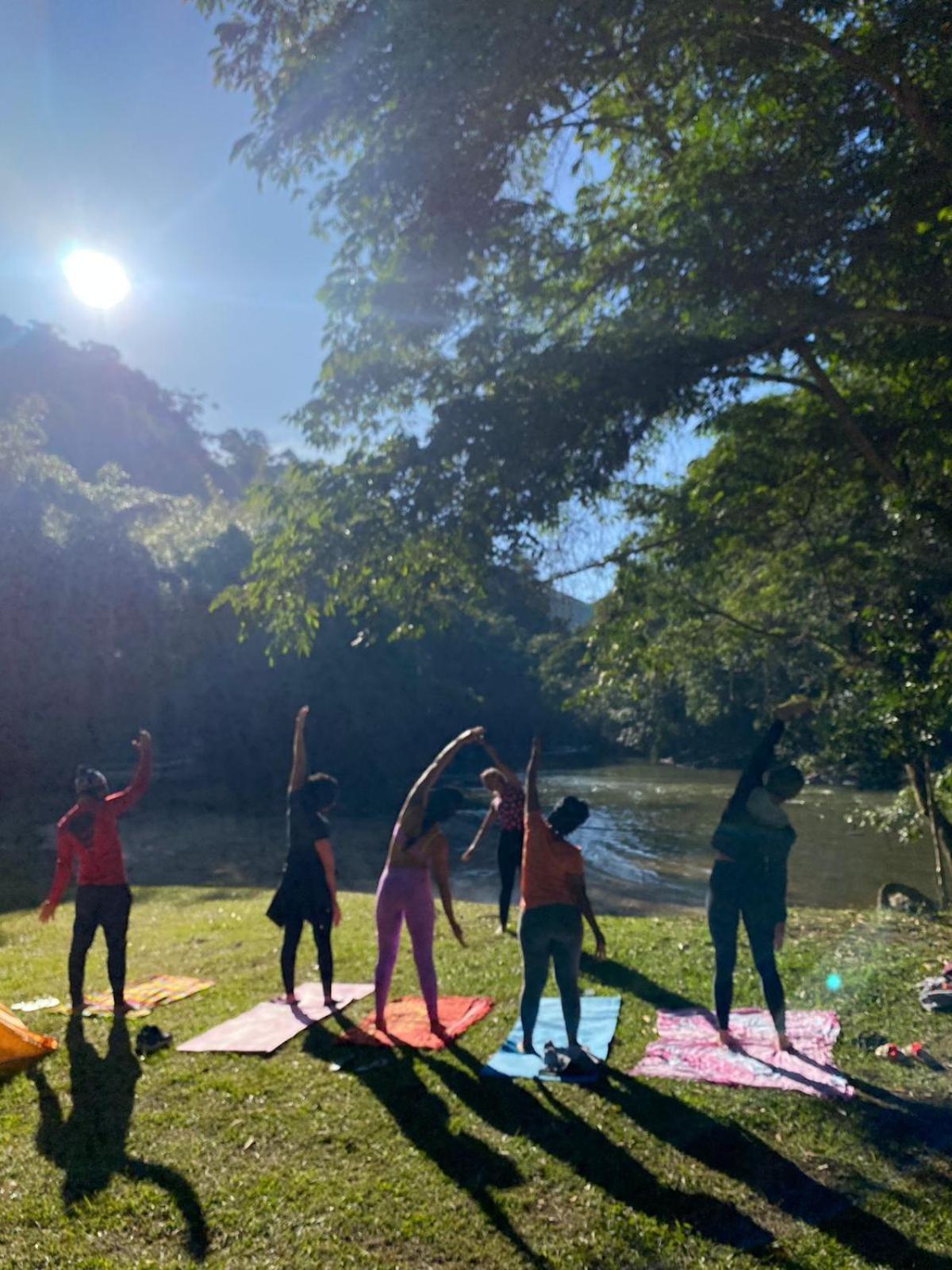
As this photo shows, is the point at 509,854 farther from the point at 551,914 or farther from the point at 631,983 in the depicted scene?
the point at 551,914

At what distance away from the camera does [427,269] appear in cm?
746

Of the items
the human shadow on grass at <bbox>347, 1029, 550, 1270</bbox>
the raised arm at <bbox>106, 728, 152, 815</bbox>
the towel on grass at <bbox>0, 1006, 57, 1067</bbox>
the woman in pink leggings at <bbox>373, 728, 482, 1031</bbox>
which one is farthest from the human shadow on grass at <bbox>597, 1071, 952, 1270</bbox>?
the raised arm at <bbox>106, 728, 152, 815</bbox>

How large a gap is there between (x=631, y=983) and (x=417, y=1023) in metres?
1.89

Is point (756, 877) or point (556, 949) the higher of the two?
Result: point (756, 877)

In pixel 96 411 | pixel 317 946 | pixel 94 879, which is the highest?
pixel 96 411

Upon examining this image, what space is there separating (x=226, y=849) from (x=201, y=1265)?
18480mm

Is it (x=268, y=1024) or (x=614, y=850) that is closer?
(x=268, y=1024)

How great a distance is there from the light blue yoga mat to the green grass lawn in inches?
4.8

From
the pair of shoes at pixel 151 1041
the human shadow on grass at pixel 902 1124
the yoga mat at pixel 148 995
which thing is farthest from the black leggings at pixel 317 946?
the human shadow on grass at pixel 902 1124

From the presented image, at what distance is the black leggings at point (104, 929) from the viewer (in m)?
6.84

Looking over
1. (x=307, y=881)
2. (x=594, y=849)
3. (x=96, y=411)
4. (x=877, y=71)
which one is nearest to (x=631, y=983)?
(x=307, y=881)

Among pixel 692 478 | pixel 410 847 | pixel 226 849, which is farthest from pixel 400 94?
pixel 226 849

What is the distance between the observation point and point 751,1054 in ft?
19.1

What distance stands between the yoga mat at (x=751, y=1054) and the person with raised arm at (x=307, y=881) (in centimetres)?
239
